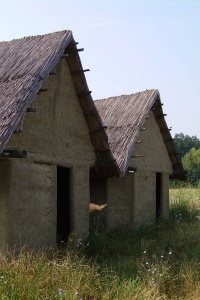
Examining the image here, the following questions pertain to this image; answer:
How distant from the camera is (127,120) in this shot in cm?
1128

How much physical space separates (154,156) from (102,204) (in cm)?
254

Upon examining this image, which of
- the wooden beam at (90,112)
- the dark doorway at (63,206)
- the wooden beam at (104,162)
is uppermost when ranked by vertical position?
the wooden beam at (90,112)

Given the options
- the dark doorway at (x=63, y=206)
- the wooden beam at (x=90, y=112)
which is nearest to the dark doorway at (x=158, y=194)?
the dark doorway at (x=63, y=206)

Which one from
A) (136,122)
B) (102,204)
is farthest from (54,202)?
(136,122)

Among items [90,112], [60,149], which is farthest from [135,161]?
[60,149]

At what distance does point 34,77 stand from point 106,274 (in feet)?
10.4

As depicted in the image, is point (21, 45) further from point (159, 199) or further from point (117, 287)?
point (159, 199)

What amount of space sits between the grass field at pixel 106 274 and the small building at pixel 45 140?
0.55 meters

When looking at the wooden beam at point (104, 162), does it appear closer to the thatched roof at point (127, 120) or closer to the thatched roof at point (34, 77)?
the thatched roof at point (34, 77)

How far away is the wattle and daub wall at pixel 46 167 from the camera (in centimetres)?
678

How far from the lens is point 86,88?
28.8 ft

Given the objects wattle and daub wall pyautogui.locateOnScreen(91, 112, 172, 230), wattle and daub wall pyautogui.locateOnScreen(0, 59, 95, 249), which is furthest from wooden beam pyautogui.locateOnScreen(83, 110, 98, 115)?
wattle and daub wall pyautogui.locateOnScreen(91, 112, 172, 230)

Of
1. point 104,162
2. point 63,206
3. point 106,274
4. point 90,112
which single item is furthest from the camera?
point 104,162

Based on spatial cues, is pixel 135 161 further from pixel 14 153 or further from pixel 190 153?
pixel 190 153
